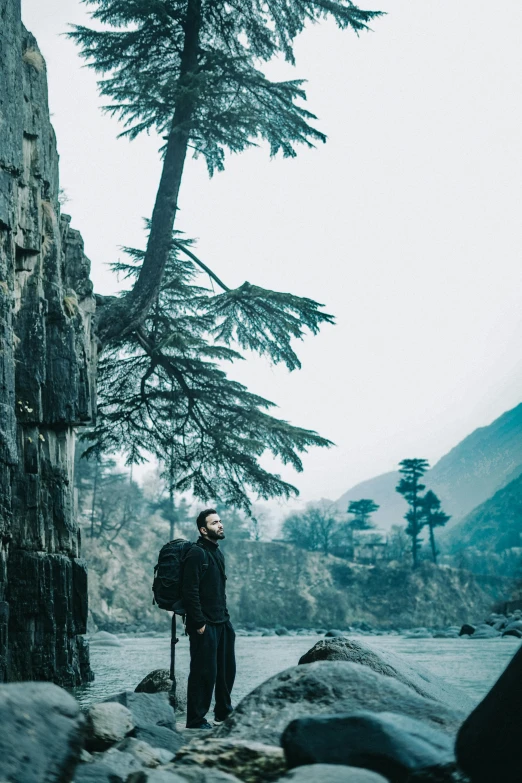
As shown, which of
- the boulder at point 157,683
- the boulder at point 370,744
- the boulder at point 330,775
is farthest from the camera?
the boulder at point 157,683

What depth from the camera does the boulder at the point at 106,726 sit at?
3611 mm

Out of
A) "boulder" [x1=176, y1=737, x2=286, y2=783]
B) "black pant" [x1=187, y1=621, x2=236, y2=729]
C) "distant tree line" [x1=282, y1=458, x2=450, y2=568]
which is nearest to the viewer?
"boulder" [x1=176, y1=737, x2=286, y2=783]

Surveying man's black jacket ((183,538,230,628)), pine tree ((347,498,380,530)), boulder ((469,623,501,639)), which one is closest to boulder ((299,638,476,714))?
man's black jacket ((183,538,230,628))

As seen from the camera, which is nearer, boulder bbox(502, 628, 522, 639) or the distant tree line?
boulder bbox(502, 628, 522, 639)

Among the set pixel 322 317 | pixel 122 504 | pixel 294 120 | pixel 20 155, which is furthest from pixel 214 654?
pixel 122 504

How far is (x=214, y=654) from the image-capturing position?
5254 millimetres

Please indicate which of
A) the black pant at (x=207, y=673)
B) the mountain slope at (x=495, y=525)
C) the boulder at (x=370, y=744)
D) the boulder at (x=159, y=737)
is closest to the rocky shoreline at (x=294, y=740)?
the boulder at (x=370, y=744)

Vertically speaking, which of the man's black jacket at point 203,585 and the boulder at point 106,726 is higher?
the man's black jacket at point 203,585

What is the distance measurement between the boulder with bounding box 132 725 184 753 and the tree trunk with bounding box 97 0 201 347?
861cm

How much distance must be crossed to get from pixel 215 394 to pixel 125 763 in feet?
33.4

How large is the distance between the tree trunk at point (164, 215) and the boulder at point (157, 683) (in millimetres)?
6291

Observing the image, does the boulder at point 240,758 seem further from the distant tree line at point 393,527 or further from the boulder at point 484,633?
the distant tree line at point 393,527

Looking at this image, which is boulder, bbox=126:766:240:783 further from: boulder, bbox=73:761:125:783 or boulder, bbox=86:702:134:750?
boulder, bbox=86:702:134:750

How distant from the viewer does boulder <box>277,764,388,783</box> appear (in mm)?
2221
